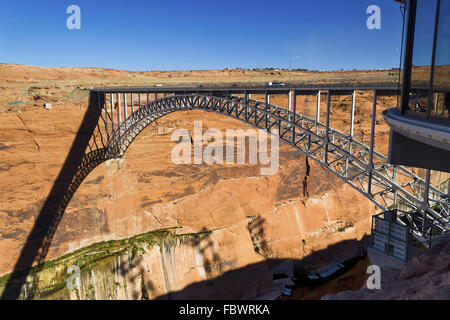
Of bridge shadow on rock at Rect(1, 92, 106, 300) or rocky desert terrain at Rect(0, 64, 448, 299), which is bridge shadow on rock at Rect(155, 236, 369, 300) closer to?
rocky desert terrain at Rect(0, 64, 448, 299)

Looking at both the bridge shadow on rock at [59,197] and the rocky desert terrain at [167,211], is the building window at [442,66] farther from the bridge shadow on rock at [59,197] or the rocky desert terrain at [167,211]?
the bridge shadow on rock at [59,197]

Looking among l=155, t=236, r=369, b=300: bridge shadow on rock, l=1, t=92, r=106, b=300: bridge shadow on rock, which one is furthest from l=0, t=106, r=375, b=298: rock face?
l=1, t=92, r=106, b=300: bridge shadow on rock

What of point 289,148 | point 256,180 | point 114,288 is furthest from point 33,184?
point 289,148

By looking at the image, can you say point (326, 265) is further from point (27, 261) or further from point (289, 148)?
point (27, 261)

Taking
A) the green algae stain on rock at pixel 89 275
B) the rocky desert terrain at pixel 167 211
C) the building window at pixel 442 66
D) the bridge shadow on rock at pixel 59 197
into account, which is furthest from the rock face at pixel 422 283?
the bridge shadow on rock at pixel 59 197

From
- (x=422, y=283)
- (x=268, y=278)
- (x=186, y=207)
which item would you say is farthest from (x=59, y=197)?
(x=422, y=283)
